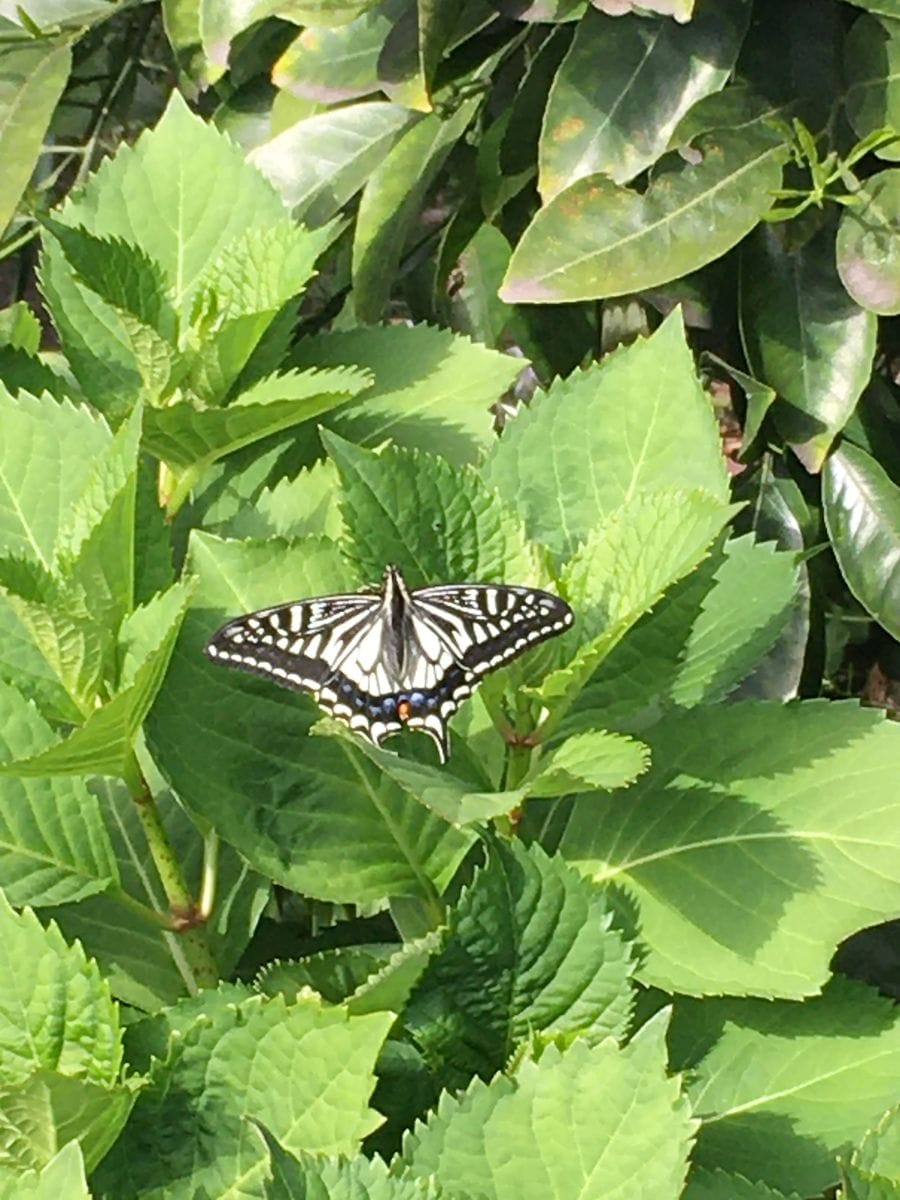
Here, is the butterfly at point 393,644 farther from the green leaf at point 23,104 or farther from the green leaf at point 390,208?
the green leaf at point 23,104

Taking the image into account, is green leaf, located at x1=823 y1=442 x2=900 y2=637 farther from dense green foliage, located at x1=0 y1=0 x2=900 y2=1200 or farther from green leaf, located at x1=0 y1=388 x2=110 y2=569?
green leaf, located at x1=0 y1=388 x2=110 y2=569

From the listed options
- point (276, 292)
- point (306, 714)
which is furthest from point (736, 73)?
point (306, 714)

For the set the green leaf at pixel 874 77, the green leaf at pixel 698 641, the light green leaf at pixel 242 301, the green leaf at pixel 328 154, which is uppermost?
the green leaf at pixel 874 77

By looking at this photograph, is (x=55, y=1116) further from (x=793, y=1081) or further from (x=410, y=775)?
(x=793, y=1081)

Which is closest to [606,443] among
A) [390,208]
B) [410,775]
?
[410,775]

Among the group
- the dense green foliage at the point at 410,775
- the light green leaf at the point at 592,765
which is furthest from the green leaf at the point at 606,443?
the light green leaf at the point at 592,765
